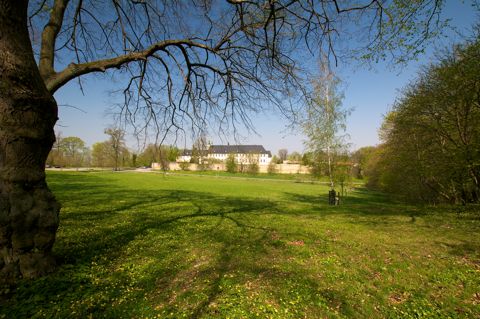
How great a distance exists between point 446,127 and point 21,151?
20058 millimetres

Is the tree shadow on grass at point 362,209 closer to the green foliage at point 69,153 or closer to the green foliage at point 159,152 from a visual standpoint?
the green foliage at point 159,152

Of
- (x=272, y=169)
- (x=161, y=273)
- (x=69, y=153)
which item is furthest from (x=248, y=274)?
(x=69, y=153)

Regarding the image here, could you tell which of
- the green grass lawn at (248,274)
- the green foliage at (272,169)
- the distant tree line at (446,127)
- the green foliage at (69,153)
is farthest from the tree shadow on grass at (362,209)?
the green foliage at (69,153)

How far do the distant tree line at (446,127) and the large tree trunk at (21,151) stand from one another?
1596cm

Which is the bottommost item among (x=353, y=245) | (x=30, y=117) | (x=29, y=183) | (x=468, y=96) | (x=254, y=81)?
(x=353, y=245)

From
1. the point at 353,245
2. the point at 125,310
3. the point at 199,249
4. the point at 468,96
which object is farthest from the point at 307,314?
the point at 468,96

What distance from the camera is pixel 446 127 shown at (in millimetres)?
14273

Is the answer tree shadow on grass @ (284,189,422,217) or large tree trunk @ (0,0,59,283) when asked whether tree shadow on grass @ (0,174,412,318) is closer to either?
large tree trunk @ (0,0,59,283)

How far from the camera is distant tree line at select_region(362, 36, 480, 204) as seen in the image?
37.6 feet

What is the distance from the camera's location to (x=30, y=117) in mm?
3648

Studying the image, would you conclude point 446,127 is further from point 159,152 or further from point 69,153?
point 69,153

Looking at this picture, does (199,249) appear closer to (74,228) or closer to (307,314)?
(307,314)

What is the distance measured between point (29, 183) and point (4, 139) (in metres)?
0.79

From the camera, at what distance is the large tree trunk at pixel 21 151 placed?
3.39 meters
